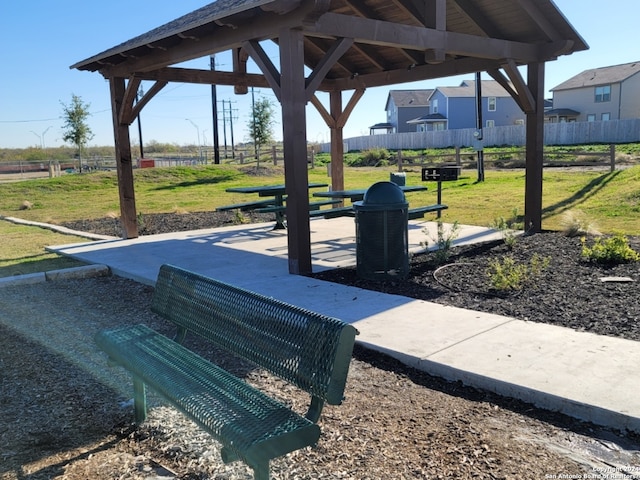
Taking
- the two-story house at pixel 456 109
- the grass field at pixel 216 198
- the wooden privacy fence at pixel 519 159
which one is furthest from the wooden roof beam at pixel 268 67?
the two-story house at pixel 456 109

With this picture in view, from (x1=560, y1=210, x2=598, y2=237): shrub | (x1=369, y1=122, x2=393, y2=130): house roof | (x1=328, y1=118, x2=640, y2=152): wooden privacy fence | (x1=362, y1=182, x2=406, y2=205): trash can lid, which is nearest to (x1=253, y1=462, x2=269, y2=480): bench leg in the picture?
(x1=362, y1=182, x2=406, y2=205): trash can lid

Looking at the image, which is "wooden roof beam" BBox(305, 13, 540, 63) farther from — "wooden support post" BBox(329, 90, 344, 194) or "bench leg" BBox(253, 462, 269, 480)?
"bench leg" BBox(253, 462, 269, 480)

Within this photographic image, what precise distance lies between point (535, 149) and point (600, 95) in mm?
46628

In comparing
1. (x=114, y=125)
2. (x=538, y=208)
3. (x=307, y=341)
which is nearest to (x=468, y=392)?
(x=307, y=341)

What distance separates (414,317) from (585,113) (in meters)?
53.5

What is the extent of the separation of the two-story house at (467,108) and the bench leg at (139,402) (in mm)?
57635

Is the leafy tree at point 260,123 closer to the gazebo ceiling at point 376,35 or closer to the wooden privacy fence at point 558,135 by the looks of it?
the wooden privacy fence at point 558,135

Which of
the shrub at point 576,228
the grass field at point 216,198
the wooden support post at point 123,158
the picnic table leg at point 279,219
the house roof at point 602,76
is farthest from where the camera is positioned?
the house roof at point 602,76

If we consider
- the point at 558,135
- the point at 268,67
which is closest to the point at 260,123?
the point at 558,135

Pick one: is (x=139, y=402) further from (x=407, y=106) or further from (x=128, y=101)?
(x=407, y=106)

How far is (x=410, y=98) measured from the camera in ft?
233

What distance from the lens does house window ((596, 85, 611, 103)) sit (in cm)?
5012

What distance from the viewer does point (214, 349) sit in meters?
4.91

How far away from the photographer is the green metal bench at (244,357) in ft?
8.42
